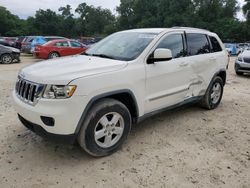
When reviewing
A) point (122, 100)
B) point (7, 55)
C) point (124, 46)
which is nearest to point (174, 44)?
point (124, 46)

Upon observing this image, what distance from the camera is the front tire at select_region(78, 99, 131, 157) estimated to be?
330 cm

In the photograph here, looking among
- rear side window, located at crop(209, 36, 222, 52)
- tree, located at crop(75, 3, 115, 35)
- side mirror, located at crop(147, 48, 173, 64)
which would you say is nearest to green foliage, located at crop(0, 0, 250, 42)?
tree, located at crop(75, 3, 115, 35)

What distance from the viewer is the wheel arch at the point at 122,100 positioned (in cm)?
319

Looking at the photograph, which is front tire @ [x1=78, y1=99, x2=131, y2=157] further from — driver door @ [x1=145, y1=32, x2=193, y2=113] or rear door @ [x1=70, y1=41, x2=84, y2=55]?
rear door @ [x1=70, y1=41, x2=84, y2=55]

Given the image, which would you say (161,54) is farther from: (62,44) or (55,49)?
(62,44)

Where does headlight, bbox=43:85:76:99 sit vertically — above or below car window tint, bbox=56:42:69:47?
below

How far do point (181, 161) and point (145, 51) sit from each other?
166cm

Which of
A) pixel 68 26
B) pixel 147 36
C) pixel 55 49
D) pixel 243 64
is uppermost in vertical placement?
pixel 68 26

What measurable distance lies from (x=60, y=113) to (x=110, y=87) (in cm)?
74

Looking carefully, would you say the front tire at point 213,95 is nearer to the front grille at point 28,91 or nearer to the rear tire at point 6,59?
the front grille at point 28,91

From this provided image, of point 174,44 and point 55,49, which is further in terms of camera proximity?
point 55,49

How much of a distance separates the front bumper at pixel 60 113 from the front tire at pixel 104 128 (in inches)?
7.5

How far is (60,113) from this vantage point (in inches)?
119

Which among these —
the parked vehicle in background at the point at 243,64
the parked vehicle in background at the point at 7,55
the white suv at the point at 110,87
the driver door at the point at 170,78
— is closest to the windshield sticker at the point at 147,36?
the white suv at the point at 110,87
